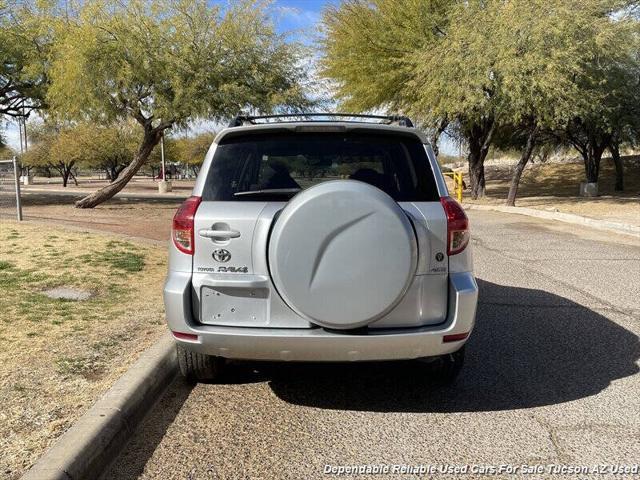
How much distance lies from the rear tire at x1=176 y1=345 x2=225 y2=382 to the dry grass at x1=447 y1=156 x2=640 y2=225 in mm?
18643

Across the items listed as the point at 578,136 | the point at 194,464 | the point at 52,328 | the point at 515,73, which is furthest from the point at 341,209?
the point at 578,136

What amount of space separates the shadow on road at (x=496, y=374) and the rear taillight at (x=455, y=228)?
108cm

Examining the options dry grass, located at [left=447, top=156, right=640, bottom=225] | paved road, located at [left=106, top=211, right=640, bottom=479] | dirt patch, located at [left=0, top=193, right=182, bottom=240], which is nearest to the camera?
paved road, located at [left=106, top=211, right=640, bottom=479]

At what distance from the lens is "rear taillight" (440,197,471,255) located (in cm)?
336

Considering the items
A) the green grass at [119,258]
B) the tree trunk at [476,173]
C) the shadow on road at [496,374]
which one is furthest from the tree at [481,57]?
the shadow on road at [496,374]

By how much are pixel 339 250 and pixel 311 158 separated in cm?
117

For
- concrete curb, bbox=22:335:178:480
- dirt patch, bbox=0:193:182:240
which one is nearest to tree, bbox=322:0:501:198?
dirt patch, bbox=0:193:182:240

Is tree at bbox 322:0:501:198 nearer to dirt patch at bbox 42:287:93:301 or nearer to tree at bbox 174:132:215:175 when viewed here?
dirt patch at bbox 42:287:93:301

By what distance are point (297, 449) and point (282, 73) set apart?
16310mm

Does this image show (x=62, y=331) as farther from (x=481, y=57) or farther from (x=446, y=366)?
(x=481, y=57)

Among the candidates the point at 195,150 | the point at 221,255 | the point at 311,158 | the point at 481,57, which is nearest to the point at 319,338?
the point at 221,255

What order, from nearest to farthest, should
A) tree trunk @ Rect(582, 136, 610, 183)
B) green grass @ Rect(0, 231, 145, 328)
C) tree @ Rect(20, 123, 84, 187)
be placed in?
1. green grass @ Rect(0, 231, 145, 328)
2. tree trunk @ Rect(582, 136, 610, 183)
3. tree @ Rect(20, 123, 84, 187)

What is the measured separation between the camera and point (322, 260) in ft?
10.1

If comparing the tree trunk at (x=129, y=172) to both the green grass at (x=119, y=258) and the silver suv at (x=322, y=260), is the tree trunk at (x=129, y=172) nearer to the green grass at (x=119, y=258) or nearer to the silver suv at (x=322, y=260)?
the green grass at (x=119, y=258)
